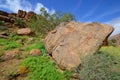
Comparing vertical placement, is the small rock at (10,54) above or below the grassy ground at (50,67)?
above

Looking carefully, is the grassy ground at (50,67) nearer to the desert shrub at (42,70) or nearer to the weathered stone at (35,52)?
the desert shrub at (42,70)

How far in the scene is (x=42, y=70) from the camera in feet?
26.3

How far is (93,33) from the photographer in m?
Result: 8.90

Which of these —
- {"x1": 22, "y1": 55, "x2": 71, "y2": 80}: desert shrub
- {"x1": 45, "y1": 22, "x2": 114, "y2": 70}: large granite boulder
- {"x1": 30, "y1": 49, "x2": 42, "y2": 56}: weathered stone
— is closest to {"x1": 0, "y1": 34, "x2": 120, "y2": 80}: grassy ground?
{"x1": 22, "y1": 55, "x2": 71, "y2": 80}: desert shrub

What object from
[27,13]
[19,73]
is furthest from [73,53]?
[27,13]

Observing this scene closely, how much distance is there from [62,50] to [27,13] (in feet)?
101

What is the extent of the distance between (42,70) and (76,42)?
2.29m

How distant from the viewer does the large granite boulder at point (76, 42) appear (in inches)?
320

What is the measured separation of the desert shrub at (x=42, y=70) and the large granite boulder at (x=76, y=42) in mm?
466

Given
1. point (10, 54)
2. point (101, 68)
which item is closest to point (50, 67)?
point (101, 68)

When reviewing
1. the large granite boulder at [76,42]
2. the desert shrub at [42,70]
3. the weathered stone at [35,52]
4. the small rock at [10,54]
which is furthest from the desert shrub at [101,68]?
the small rock at [10,54]

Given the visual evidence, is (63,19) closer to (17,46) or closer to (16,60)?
(17,46)

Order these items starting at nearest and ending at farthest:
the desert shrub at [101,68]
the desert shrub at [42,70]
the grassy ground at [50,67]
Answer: the desert shrub at [101,68] < the grassy ground at [50,67] < the desert shrub at [42,70]

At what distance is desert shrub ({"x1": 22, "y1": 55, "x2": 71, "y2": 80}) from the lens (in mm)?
7537
